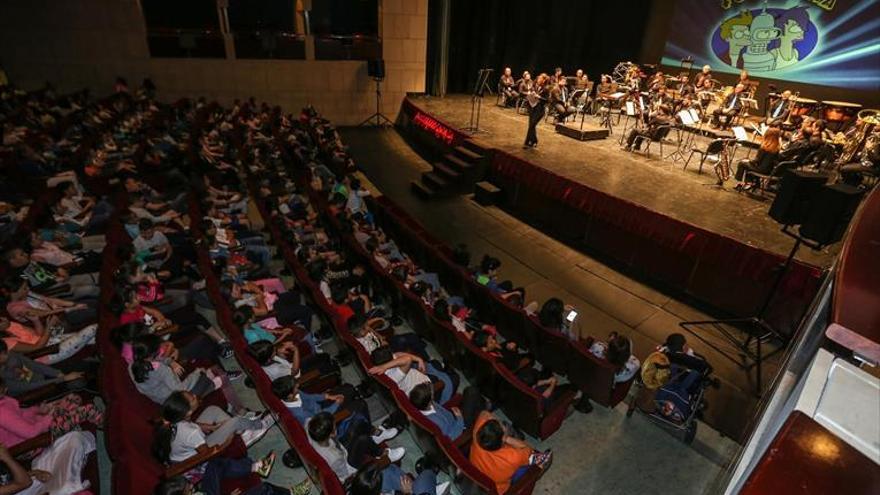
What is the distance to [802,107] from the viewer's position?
30.5 feet

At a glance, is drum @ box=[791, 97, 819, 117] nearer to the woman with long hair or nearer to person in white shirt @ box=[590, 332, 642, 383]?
person in white shirt @ box=[590, 332, 642, 383]

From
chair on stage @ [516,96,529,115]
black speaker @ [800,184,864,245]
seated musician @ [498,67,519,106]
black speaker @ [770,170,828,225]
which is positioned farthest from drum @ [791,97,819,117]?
black speaker @ [800,184,864,245]

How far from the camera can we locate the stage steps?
26.8 feet

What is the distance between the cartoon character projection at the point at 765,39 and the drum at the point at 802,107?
1985 mm

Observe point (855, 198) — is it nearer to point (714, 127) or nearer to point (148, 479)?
point (148, 479)

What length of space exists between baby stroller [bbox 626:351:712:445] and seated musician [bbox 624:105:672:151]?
19.2 ft

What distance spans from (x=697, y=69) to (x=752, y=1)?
2.00m

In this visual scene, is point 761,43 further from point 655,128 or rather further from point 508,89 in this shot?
point 508,89

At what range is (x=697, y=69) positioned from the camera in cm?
1257

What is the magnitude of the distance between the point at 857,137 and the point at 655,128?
3.63 meters

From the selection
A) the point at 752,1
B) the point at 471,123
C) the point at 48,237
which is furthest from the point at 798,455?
the point at 752,1

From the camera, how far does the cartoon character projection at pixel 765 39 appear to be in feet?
33.8

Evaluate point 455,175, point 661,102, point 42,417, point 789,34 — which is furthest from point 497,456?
point 789,34

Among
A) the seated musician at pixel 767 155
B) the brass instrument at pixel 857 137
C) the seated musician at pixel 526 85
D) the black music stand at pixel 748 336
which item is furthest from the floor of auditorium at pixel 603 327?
the brass instrument at pixel 857 137
